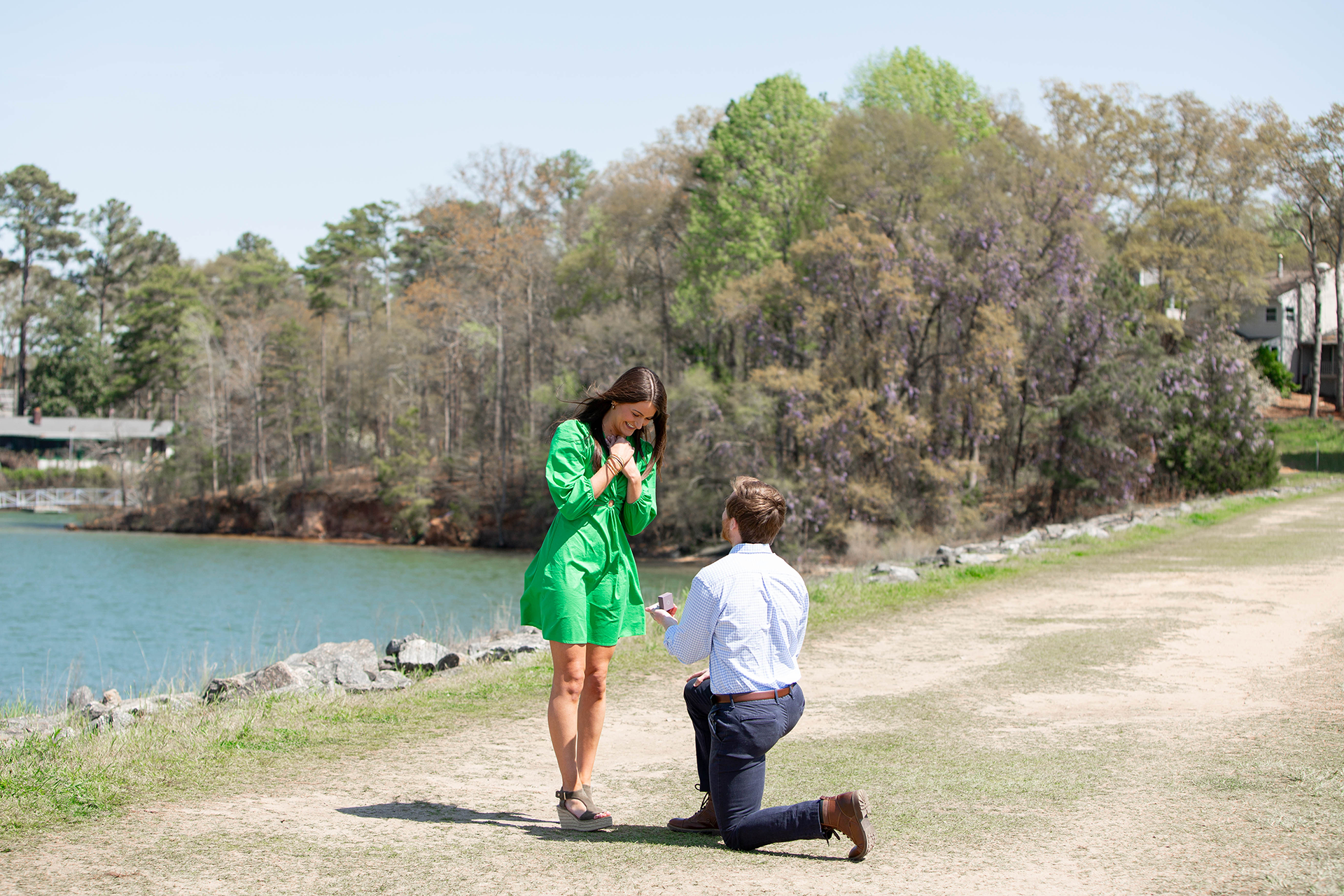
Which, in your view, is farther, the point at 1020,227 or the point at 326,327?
the point at 326,327

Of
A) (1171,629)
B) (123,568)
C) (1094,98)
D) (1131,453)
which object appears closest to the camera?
(1171,629)

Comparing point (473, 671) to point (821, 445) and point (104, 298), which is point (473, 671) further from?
point (104, 298)

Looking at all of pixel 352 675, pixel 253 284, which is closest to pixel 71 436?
pixel 253 284

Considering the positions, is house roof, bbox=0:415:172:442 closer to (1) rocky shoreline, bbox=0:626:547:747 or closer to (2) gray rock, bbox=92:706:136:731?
(1) rocky shoreline, bbox=0:626:547:747

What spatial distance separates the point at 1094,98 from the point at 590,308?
24.0m

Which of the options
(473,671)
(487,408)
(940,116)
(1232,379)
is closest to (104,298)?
(487,408)

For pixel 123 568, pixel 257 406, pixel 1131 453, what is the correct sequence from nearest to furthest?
pixel 1131 453
pixel 123 568
pixel 257 406

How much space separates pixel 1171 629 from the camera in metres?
10.7

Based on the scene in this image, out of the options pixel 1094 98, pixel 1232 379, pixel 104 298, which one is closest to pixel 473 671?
pixel 1232 379

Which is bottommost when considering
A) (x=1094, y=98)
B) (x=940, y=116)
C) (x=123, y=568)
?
(x=123, y=568)

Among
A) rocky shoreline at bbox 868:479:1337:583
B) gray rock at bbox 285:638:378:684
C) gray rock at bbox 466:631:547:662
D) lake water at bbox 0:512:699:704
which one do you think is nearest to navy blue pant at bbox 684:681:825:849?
gray rock at bbox 285:638:378:684

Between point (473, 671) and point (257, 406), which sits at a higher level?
→ point (257, 406)

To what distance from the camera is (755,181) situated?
40.3 meters

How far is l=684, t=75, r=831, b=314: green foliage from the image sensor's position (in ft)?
130
